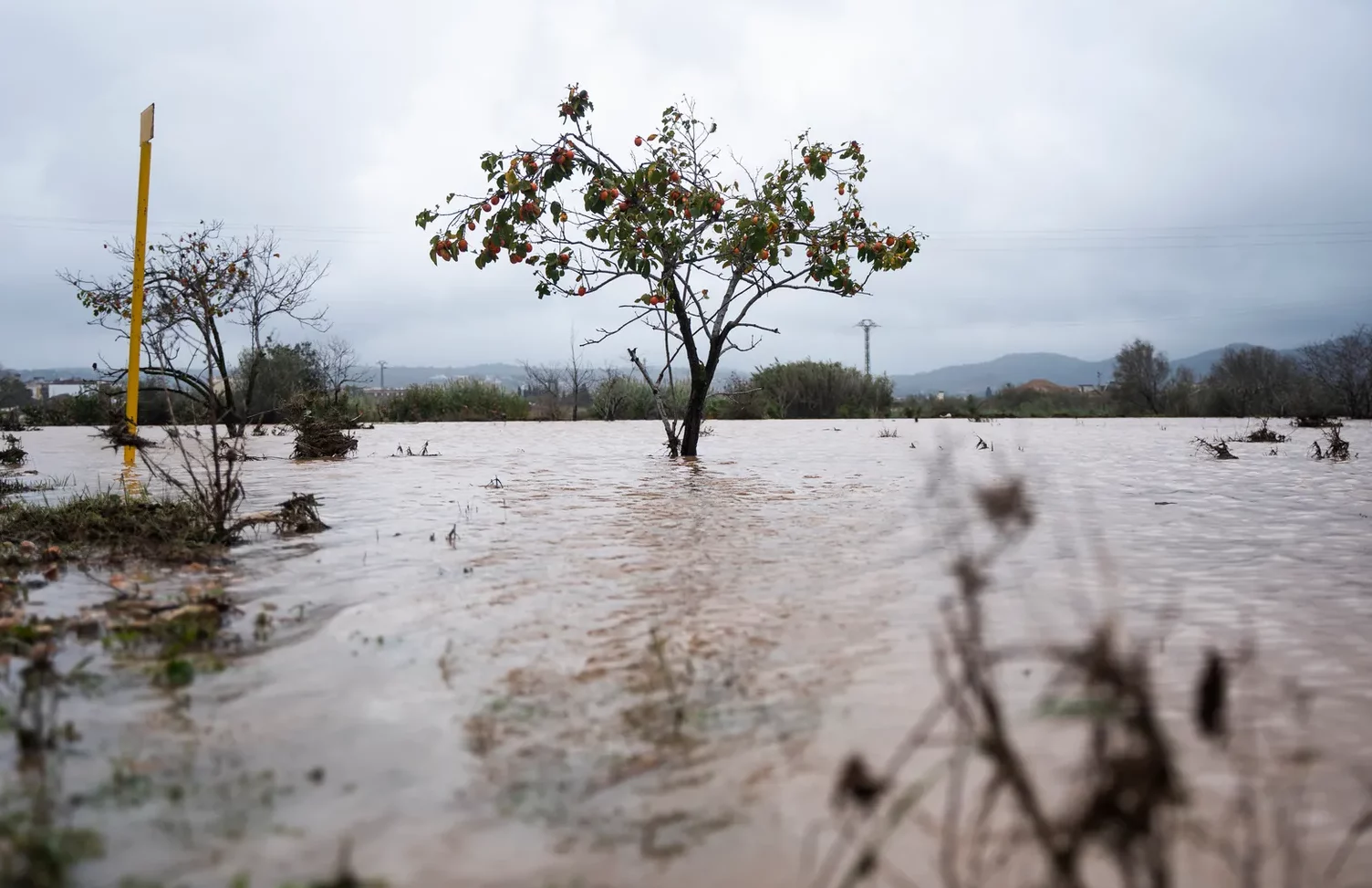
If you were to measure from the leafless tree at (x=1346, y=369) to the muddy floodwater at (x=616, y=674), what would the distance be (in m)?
21.4

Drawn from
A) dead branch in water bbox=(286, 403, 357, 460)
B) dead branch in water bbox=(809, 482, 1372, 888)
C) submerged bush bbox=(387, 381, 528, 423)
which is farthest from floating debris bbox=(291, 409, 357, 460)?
submerged bush bbox=(387, 381, 528, 423)

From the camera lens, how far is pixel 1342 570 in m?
4.18

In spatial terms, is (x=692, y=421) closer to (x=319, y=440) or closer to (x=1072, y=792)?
(x=319, y=440)

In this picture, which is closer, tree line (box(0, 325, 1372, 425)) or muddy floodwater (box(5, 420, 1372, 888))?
muddy floodwater (box(5, 420, 1372, 888))

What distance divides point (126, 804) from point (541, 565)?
259cm

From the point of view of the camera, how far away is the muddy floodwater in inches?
68.2

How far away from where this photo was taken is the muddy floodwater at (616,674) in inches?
68.2

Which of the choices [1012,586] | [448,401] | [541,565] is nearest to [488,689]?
[541,565]

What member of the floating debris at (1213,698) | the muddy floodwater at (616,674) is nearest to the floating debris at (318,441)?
the muddy floodwater at (616,674)

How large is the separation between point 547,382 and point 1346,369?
23280mm

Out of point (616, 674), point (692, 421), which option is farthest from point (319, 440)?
point (616, 674)

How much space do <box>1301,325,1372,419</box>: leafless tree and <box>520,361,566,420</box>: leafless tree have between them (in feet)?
71.6

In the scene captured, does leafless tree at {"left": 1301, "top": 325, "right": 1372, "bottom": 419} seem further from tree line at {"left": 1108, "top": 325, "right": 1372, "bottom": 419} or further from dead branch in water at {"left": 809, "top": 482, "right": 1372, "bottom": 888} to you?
dead branch in water at {"left": 809, "top": 482, "right": 1372, "bottom": 888}

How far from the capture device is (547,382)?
3095 centimetres
